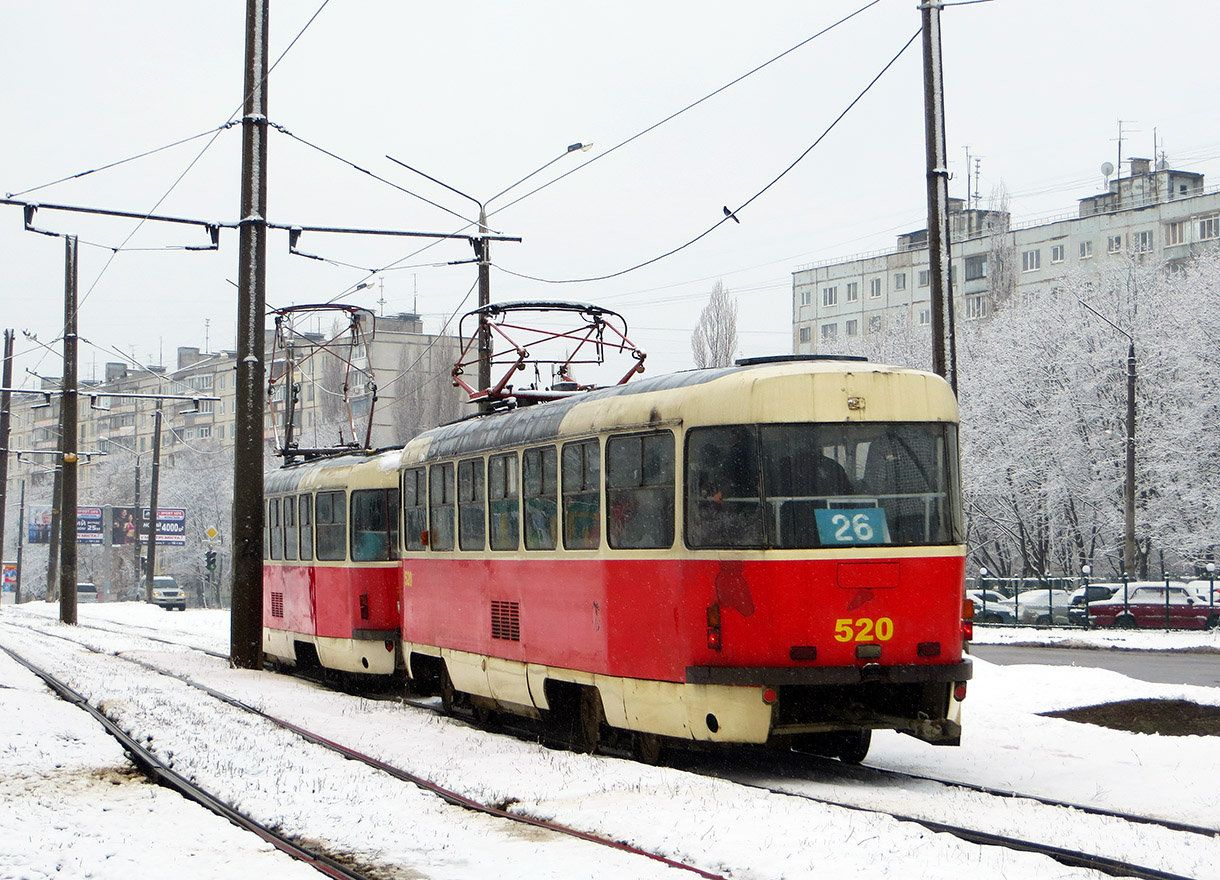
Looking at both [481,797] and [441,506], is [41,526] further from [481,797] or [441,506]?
[481,797]

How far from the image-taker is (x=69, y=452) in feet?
131

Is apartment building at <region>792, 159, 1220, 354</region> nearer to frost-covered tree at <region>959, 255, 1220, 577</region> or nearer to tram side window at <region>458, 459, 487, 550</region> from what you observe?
frost-covered tree at <region>959, 255, 1220, 577</region>

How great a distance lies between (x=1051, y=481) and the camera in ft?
156

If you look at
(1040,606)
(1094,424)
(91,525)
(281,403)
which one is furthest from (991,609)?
(281,403)

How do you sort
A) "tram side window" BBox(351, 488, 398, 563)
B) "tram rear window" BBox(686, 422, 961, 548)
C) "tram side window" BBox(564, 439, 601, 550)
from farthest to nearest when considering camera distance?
"tram side window" BBox(351, 488, 398, 563) < "tram side window" BBox(564, 439, 601, 550) < "tram rear window" BBox(686, 422, 961, 548)

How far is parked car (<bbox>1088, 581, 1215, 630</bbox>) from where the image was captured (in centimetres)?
3406

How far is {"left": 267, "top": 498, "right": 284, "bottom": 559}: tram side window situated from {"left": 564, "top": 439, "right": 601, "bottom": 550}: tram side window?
10.7 meters

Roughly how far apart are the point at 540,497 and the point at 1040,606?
3033 centimetres

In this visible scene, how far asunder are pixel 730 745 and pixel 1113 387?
1614 inches

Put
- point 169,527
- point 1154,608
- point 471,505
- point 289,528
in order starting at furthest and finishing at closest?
Result: point 169,527 < point 1154,608 < point 289,528 < point 471,505

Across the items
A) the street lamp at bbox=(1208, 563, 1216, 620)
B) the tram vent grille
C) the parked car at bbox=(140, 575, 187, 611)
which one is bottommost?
the parked car at bbox=(140, 575, 187, 611)

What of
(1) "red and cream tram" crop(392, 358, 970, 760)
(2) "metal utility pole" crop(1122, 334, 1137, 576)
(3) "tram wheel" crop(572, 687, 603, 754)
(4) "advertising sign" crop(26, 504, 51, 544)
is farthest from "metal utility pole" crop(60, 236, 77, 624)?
(4) "advertising sign" crop(26, 504, 51, 544)

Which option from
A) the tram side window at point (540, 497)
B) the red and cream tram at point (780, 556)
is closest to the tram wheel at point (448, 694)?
the tram side window at point (540, 497)

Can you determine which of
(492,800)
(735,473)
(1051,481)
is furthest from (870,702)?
(1051,481)
